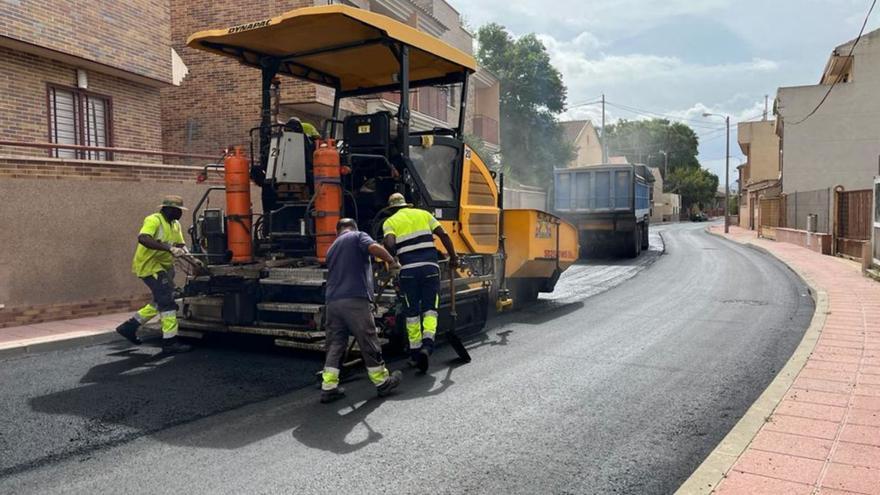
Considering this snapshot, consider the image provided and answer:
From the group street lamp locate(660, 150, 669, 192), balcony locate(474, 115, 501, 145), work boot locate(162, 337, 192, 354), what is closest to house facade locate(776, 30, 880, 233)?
balcony locate(474, 115, 501, 145)

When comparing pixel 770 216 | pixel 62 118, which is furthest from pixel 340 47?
pixel 770 216

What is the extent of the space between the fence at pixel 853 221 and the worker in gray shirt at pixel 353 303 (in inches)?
593

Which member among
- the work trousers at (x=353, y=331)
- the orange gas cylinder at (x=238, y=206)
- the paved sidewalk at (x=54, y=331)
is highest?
the orange gas cylinder at (x=238, y=206)

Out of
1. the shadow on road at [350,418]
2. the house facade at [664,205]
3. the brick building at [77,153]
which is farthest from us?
the house facade at [664,205]

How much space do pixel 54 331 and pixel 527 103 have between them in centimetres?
3503

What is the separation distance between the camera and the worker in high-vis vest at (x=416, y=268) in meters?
6.07

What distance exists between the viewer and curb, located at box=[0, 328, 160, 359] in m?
6.89

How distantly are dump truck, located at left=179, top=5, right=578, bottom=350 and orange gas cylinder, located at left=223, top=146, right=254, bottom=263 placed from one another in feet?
0.03

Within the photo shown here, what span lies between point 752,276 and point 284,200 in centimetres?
1084

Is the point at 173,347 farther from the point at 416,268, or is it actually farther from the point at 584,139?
the point at 584,139

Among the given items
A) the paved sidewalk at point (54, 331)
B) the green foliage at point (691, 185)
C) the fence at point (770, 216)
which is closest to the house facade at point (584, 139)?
the green foliage at point (691, 185)

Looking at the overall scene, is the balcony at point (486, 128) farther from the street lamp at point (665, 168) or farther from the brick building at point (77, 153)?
the street lamp at point (665, 168)

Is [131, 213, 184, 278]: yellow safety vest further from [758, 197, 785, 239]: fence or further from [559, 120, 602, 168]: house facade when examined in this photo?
[559, 120, 602, 168]: house facade

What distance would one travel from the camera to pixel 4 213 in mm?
8031
